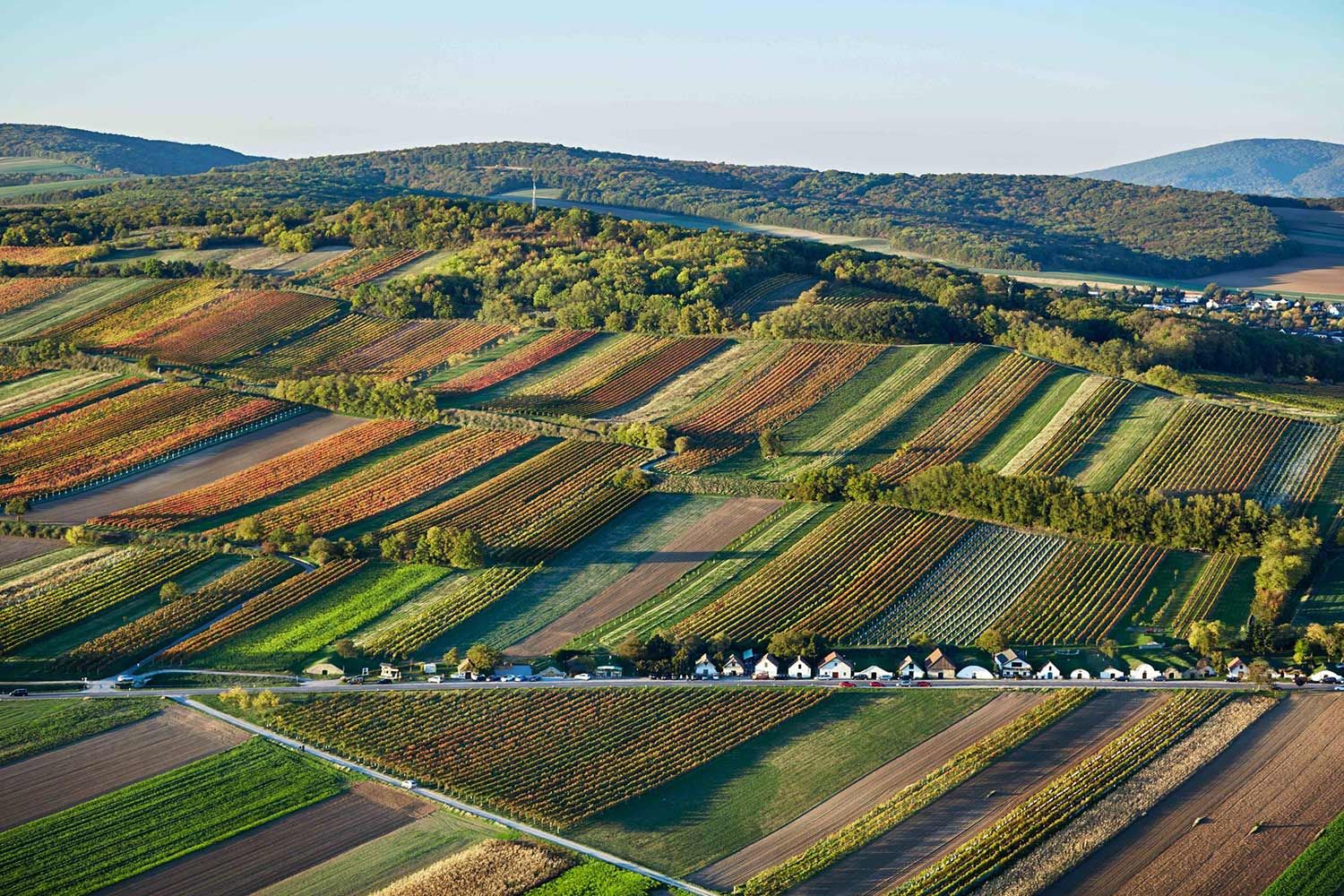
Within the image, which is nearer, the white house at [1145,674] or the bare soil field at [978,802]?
the bare soil field at [978,802]

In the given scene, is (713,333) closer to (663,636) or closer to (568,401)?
(568,401)

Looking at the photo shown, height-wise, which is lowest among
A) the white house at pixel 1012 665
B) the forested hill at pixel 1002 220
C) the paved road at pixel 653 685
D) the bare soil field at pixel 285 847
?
the bare soil field at pixel 285 847

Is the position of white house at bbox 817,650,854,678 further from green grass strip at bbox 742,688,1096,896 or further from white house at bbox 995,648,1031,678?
green grass strip at bbox 742,688,1096,896

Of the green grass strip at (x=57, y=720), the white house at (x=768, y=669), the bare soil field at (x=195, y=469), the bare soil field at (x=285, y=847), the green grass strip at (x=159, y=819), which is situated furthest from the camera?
the bare soil field at (x=195, y=469)

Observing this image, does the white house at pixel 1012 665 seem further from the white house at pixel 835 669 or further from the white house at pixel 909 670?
the white house at pixel 835 669

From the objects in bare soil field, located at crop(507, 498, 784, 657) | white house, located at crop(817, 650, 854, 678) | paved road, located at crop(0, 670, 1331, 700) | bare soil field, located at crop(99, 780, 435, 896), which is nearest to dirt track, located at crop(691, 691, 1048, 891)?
paved road, located at crop(0, 670, 1331, 700)

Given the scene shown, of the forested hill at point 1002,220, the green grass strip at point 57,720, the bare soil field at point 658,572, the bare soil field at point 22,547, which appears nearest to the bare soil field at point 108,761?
the green grass strip at point 57,720
